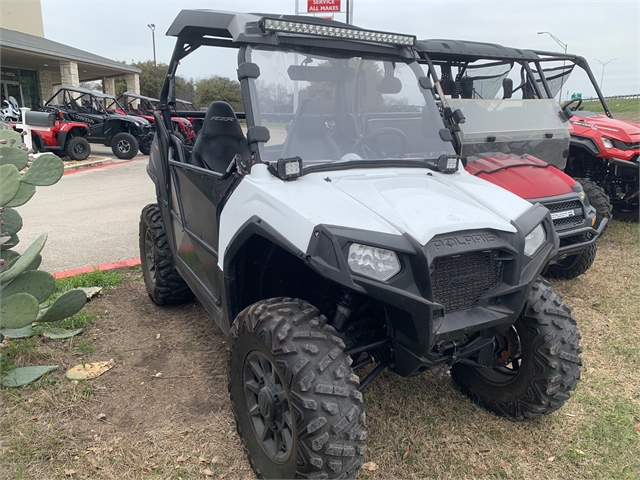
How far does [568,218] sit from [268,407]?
3493mm

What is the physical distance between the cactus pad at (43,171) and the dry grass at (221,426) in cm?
121

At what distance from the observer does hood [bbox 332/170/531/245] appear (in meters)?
2.12

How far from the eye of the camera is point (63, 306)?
3279 millimetres

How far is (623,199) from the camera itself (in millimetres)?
7035

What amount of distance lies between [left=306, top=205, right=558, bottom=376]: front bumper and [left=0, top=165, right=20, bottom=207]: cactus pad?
2.10 m

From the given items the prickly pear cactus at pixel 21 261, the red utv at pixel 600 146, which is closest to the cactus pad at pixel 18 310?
the prickly pear cactus at pixel 21 261

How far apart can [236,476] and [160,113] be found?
2.82 m

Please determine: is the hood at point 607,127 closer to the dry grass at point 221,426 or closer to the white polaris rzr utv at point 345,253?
the dry grass at point 221,426

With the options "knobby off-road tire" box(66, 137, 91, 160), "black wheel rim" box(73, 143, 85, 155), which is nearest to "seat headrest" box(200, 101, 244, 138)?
"knobby off-road tire" box(66, 137, 91, 160)

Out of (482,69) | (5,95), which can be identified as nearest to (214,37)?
(482,69)

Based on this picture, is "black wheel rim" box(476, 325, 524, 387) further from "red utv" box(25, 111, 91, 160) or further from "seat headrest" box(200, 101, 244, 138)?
→ "red utv" box(25, 111, 91, 160)

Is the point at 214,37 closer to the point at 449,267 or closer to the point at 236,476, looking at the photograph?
the point at 449,267

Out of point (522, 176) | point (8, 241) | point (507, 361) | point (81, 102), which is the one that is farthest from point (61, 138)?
point (507, 361)

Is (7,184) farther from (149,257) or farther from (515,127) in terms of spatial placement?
(515,127)
